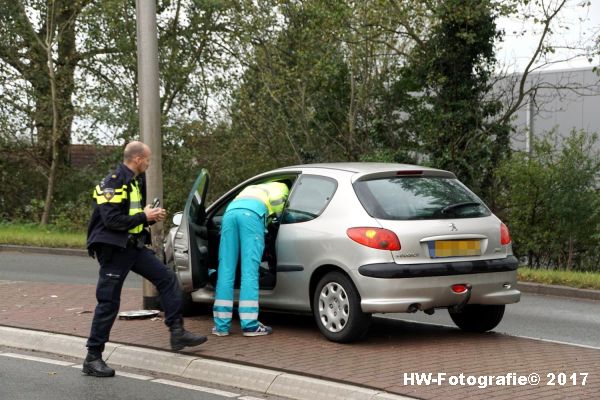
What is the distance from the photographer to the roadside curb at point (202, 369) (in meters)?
6.92

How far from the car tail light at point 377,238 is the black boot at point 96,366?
2228mm

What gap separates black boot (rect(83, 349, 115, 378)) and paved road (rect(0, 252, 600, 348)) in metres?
3.46

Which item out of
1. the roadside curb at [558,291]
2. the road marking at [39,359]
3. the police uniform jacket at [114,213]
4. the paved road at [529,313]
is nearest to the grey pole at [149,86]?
the police uniform jacket at [114,213]

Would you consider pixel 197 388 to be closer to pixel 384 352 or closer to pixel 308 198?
pixel 384 352

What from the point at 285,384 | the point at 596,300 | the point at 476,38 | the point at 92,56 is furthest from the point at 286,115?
the point at 285,384

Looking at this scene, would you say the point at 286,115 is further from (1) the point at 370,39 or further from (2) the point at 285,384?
(2) the point at 285,384

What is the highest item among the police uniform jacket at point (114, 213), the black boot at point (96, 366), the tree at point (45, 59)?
the tree at point (45, 59)

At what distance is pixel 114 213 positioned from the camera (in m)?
7.90

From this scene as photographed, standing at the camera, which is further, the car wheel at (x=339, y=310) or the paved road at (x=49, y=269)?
the paved road at (x=49, y=269)

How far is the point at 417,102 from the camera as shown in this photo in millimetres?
21422

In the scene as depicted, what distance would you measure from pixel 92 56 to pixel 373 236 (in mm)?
20659

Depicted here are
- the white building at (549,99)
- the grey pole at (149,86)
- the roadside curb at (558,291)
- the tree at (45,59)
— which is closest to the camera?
the grey pole at (149,86)

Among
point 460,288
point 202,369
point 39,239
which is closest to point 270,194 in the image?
point 460,288

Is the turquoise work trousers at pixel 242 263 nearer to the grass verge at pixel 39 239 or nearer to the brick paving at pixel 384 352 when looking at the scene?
the brick paving at pixel 384 352
